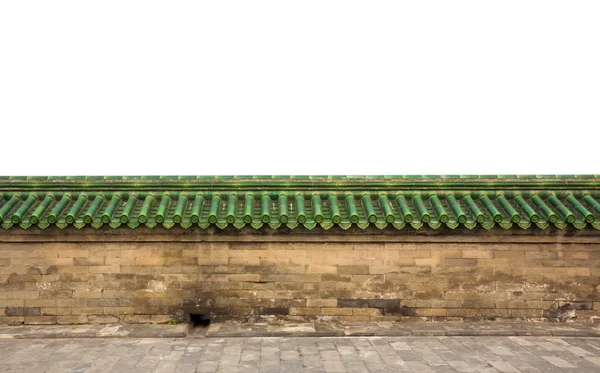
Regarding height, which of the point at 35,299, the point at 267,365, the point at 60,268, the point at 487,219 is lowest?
the point at 267,365

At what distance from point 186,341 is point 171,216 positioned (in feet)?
7.67

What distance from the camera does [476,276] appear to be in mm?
9719

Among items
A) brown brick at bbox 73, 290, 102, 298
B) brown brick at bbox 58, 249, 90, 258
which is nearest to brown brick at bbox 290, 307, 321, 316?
brown brick at bbox 73, 290, 102, 298

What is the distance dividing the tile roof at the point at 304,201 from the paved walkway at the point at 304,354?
2.08m

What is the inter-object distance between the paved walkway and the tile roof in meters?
2.08

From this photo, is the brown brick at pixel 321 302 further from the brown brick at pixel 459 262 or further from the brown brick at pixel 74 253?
the brown brick at pixel 74 253

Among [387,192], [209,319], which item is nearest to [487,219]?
[387,192]

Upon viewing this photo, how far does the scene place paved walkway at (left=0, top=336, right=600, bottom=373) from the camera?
723cm

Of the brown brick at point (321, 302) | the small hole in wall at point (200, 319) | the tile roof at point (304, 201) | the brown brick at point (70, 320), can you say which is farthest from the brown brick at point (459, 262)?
the brown brick at point (70, 320)

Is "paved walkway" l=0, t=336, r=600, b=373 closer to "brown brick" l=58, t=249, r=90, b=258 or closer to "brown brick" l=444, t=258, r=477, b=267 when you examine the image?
"brown brick" l=444, t=258, r=477, b=267

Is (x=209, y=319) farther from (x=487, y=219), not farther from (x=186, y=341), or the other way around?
(x=487, y=219)

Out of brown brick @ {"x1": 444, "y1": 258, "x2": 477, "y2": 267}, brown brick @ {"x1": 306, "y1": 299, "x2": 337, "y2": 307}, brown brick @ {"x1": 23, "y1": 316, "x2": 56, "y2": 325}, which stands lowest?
brown brick @ {"x1": 23, "y1": 316, "x2": 56, "y2": 325}

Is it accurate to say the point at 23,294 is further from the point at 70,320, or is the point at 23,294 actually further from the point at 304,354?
the point at 304,354

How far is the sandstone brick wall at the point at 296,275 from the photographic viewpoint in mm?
9555
